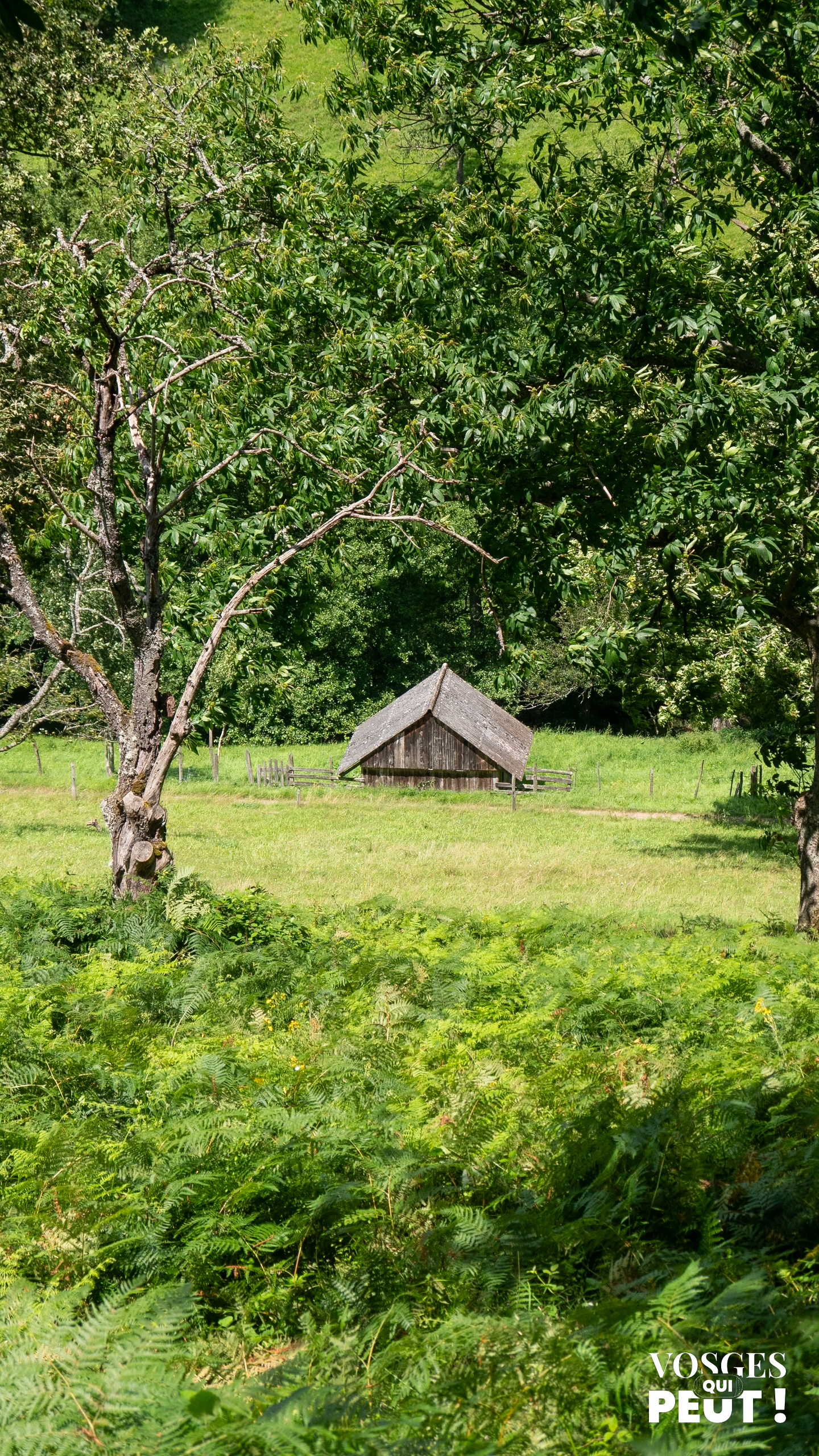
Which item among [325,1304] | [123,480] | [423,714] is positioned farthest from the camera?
[423,714]

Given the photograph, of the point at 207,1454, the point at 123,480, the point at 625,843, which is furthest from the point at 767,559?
the point at 625,843

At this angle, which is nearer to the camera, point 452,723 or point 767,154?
point 767,154

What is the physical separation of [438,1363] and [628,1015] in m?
4.00

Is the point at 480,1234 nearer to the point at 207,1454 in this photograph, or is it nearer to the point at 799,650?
the point at 207,1454

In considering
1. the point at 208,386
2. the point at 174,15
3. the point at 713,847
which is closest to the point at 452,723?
the point at 713,847

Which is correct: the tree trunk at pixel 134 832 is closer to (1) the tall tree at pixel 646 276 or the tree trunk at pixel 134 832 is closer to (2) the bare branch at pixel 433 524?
(2) the bare branch at pixel 433 524

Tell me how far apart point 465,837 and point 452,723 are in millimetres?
10989

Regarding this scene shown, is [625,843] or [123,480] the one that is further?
[625,843]

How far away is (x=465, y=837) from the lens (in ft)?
97.5

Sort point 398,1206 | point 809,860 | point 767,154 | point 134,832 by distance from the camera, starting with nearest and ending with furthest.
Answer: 1. point 398,1206
2. point 134,832
3. point 767,154
4. point 809,860

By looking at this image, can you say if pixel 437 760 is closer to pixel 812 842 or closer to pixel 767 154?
pixel 812 842

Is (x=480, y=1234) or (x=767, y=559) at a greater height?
(x=767, y=559)

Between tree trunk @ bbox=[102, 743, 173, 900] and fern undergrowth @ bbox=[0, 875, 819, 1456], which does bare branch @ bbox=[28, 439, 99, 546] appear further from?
fern undergrowth @ bbox=[0, 875, 819, 1456]

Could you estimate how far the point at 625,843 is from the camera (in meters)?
28.5
